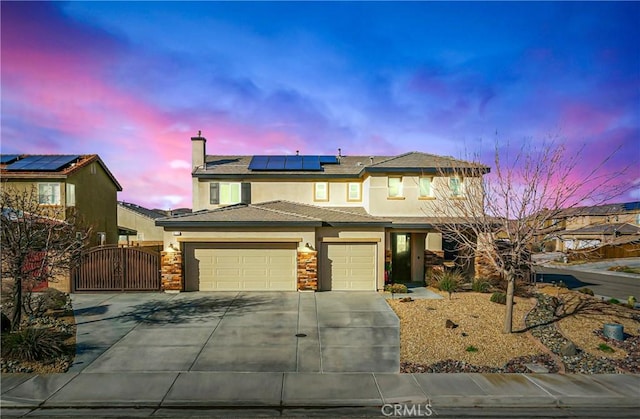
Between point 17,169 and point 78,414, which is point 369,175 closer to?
point 78,414

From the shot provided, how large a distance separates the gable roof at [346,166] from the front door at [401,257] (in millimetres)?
3800

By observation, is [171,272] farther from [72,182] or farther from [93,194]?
[93,194]

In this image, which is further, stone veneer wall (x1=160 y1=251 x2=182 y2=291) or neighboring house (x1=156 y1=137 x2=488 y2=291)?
neighboring house (x1=156 y1=137 x2=488 y2=291)

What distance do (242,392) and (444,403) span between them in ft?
13.4

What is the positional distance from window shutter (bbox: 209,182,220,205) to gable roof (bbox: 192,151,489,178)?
559mm

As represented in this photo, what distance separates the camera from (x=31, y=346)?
8680 mm

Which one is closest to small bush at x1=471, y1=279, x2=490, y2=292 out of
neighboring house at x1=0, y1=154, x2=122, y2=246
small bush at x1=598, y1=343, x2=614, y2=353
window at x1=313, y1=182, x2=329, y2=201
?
small bush at x1=598, y1=343, x2=614, y2=353

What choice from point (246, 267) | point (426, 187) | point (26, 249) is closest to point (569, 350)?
point (426, 187)

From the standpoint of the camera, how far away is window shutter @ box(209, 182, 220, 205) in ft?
70.4

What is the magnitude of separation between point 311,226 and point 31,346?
10.5 meters

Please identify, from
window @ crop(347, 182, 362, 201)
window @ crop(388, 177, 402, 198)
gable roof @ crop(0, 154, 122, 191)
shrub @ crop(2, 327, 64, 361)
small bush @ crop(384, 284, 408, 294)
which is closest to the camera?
shrub @ crop(2, 327, 64, 361)

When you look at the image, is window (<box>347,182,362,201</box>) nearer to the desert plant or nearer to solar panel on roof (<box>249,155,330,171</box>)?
solar panel on roof (<box>249,155,330,171</box>)

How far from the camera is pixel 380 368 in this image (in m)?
8.48

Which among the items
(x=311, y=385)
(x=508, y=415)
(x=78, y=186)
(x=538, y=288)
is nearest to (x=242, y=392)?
(x=311, y=385)
